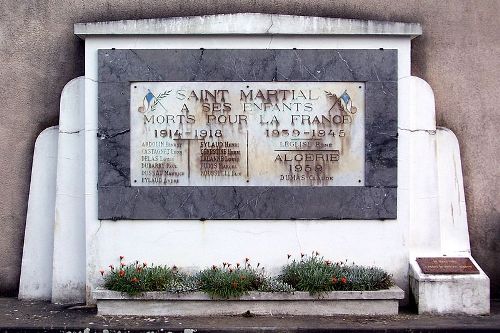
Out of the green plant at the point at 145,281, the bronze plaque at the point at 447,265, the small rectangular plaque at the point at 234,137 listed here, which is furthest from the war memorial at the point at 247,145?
the green plant at the point at 145,281

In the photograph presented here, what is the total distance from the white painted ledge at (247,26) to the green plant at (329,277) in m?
2.62

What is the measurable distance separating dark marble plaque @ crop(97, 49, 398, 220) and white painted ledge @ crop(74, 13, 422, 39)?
0.23 m

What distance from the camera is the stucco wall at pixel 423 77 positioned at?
8.97 m

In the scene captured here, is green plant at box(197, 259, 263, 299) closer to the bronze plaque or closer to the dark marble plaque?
the dark marble plaque

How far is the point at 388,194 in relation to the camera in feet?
28.1

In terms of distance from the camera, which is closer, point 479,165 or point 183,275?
point 183,275

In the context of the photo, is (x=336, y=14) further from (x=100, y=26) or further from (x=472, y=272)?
(x=472, y=272)

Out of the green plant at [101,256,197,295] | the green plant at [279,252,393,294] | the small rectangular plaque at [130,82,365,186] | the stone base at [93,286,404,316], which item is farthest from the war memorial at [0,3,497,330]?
the stone base at [93,286,404,316]

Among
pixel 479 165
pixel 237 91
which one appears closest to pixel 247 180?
pixel 237 91

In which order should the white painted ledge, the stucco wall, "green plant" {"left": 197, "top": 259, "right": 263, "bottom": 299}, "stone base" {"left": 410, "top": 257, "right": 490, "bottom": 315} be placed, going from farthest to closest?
the stucco wall < the white painted ledge < "stone base" {"left": 410, "top": 257, "right": 490, "bottom": 315} < "green plant" {"left": 197, "top": 259, "right": 263, "bottom": 299}

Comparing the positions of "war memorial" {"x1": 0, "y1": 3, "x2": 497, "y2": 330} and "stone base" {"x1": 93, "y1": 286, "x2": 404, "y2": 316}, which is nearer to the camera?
"stone base" {"x1": 93, "y1": 286, "x2": 404, "y2": 316}

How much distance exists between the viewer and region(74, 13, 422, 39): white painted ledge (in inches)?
334

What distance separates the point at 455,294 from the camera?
8031mm

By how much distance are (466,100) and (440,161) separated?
2.72ft
